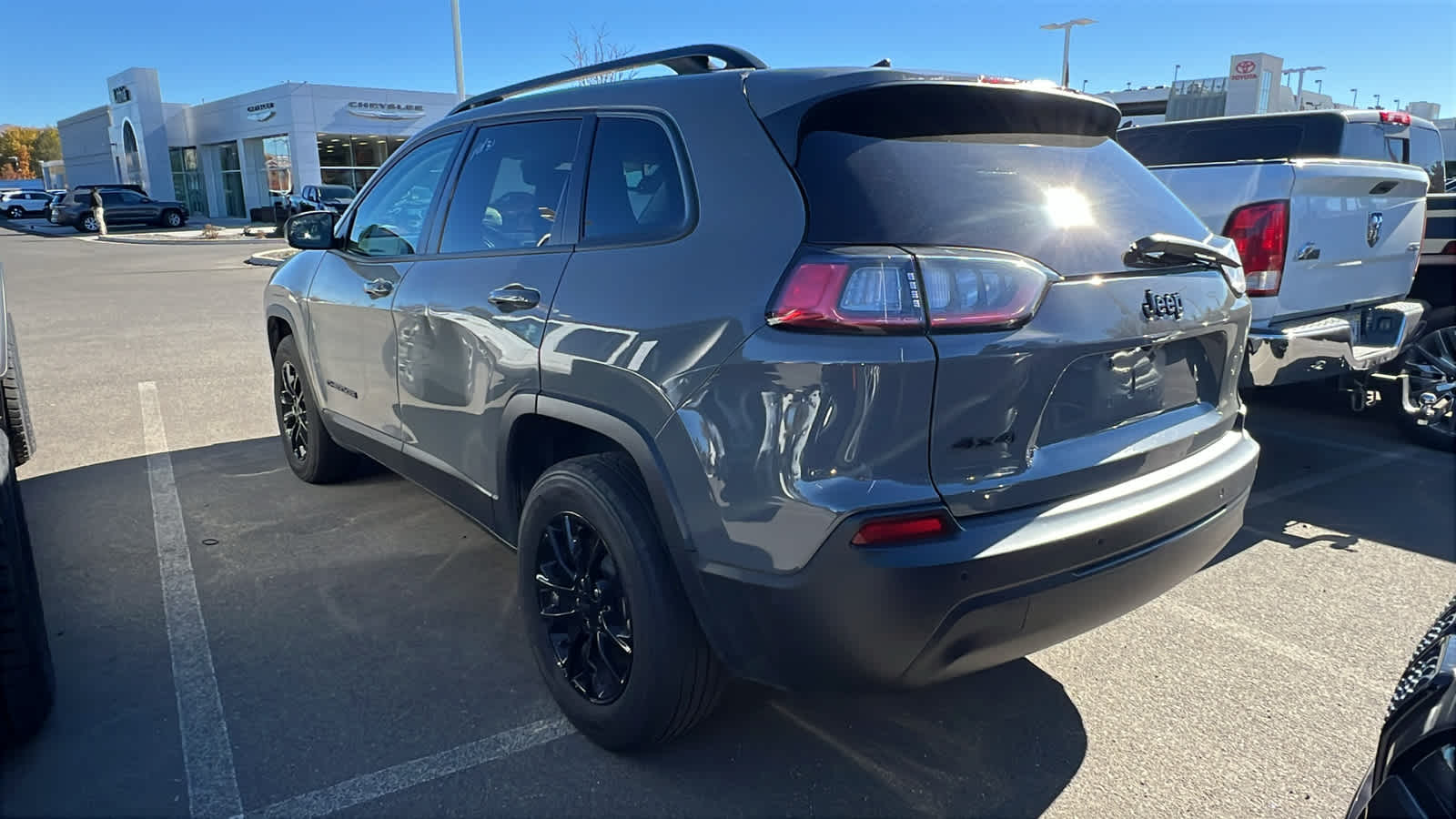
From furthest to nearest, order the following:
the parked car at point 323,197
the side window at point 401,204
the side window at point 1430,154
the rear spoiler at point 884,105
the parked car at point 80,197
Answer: the parked car at point 80,197, the parked car at point 323,197, the side window at point 1430,154, the side window at point 401,204, the rear spoiler at point 884,105

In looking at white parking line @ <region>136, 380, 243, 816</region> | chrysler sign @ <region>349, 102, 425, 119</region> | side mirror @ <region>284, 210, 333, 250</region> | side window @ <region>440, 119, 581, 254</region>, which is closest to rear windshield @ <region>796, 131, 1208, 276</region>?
side window @ <region>440, 119, 581, 254</region>

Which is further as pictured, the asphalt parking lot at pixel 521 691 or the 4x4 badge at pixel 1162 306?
the asphalt parking lot at pixel 521 691

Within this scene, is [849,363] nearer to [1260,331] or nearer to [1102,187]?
[1102,187]

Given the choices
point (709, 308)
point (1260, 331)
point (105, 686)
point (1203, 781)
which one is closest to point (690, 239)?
point (709, 308)

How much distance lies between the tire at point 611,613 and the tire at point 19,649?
1379 mm

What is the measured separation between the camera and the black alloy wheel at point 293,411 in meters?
5.08

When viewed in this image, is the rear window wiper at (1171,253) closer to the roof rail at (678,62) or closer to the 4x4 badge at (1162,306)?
the 4x4 badge at (1162,306)

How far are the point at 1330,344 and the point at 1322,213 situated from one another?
64 centimetres

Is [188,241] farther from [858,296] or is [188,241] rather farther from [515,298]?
[858,296]

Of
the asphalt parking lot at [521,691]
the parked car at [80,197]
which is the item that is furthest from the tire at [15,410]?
the parked car at [80,197]

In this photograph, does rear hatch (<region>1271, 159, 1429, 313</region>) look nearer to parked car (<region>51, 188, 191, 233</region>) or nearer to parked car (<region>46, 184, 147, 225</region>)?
parked car (<region>51, 188, 191, 233</region>)

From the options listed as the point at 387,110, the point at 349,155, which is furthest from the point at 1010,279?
the point at 349,155

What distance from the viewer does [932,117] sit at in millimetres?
2387

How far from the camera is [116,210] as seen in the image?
36.1 metres
